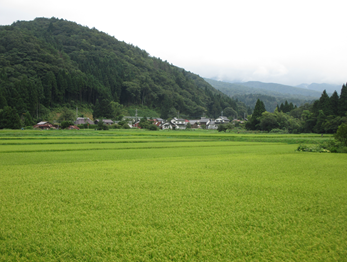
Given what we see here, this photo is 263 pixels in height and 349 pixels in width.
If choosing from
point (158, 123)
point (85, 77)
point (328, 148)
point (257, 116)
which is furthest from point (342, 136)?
point (85, 77)

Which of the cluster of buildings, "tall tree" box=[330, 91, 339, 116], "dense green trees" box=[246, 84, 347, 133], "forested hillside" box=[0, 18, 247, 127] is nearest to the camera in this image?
"dense green trees" box=[246, 84, 347, 133]

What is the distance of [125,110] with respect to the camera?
80.4m

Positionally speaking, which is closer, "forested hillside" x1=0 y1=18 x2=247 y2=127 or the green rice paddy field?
the green rice paddy field

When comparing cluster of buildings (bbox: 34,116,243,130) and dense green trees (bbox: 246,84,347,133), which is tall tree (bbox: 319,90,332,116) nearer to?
dense green trees (bbox: 246,84,347,133)

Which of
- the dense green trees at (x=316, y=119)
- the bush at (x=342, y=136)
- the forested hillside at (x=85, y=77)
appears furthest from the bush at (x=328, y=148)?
the forested hillside at (x=85, y=77)

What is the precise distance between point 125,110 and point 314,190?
76741 mm

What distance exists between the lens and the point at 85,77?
245 feet

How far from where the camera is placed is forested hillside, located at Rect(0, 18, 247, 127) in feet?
188

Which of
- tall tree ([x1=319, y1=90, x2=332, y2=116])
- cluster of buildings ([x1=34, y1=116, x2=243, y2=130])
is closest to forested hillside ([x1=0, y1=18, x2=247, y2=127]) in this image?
cluster of buildings ([x1=34, y1=116, x2=243, y2=130])

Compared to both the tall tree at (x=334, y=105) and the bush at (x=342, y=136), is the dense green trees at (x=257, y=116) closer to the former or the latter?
the tall tree at (x=334, y=105)

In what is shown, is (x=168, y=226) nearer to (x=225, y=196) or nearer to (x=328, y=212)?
(x=225, y=196)

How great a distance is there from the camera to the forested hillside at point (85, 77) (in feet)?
→ 188

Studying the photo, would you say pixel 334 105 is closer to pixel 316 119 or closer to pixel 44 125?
pixel 316 119

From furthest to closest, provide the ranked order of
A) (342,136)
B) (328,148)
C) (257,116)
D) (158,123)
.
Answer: (158,123) < (257,116) < (342,136) < (328,148)
